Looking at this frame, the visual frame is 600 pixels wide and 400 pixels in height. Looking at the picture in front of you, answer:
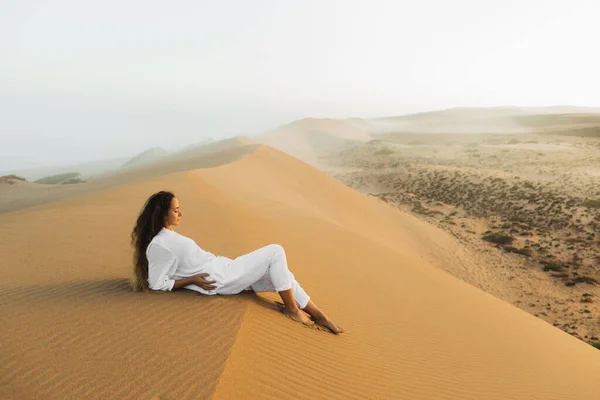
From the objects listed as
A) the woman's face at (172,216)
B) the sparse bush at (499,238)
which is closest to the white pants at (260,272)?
the woman's face at (172,216)

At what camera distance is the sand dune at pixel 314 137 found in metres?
63.8

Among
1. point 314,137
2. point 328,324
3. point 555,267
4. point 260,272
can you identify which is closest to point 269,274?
point 260,272

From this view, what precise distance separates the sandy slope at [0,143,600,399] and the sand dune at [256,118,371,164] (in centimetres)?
4761

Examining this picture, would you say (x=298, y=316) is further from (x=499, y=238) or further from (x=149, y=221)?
(x=499, y=238)

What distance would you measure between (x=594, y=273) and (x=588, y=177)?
11967 mm

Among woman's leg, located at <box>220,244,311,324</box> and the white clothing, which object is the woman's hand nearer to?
the white clothing

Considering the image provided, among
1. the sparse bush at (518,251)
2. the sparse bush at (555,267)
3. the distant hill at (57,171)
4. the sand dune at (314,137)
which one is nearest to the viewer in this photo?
the sparse bush at (555,267)

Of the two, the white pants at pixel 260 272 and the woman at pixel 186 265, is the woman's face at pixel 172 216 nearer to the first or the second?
the woman at pixel 186 265

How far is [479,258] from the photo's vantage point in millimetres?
13242

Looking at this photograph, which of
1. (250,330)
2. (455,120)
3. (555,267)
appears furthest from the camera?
(455,120)

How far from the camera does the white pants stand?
3988 mm

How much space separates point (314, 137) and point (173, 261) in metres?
74.8

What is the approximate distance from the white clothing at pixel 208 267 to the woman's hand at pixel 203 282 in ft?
0.14

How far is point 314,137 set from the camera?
3049 inches
